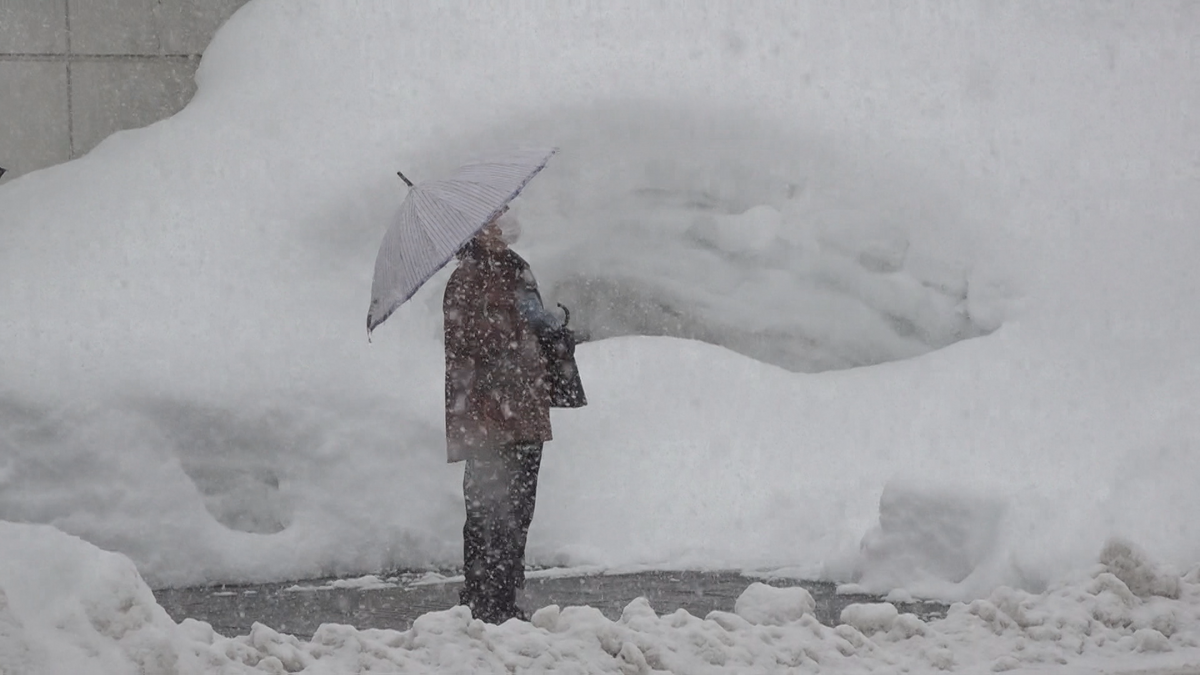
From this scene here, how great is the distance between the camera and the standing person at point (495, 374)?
16.2 ft

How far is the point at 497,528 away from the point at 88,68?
5.98 meters

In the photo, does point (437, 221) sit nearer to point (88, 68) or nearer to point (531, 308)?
point (531, 308)

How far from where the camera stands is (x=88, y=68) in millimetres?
9719

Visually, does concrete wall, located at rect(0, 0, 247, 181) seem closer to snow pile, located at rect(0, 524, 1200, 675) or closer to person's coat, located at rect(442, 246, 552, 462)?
person's coat, located at rect(442, 246, 552, 462)

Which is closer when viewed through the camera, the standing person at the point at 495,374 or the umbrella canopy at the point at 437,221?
the umbrella canopy at the point at 437,221

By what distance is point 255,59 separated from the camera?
9.63m

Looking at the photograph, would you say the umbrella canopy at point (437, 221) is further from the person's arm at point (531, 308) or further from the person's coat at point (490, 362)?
the person's arm at point (531, 308)

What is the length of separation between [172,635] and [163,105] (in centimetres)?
709

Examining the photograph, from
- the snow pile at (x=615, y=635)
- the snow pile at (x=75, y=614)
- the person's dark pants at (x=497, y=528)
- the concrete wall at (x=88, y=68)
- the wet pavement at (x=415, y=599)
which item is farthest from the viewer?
the concrete wall at (x=88, y=68)

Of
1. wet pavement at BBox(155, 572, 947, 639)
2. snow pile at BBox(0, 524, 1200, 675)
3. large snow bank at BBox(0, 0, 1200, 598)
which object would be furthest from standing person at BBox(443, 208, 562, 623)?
large snow bank at BBox(0, 0, 1200, 598)

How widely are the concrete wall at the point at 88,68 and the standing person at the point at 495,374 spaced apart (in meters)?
5.61

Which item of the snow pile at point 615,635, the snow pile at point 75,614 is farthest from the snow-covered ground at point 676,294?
the snow pile at point 75,614

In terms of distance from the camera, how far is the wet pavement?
5.54 metres

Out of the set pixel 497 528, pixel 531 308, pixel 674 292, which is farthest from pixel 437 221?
pixel 674 292
